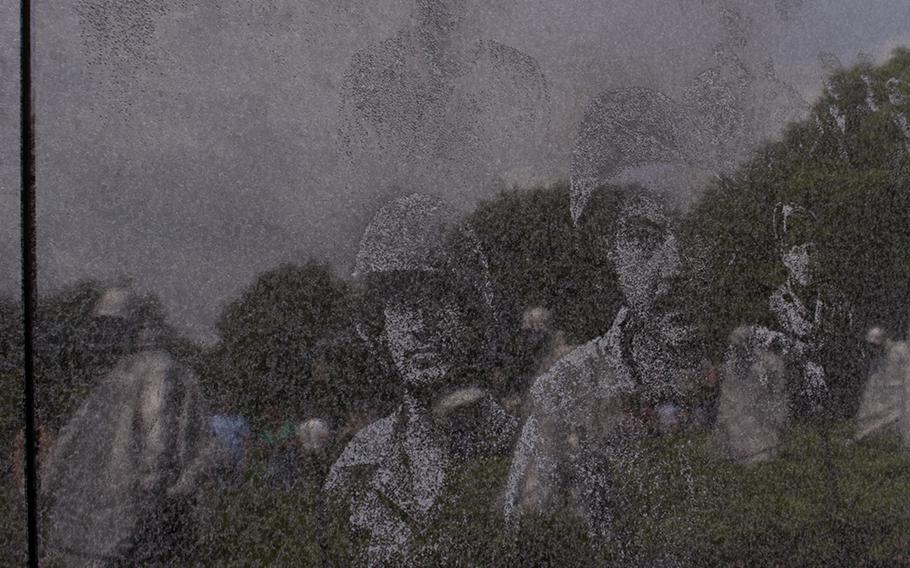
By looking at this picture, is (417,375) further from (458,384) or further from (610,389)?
(610,389)

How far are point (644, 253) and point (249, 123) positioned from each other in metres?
1.28

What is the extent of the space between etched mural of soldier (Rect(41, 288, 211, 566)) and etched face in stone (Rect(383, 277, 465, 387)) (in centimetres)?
57

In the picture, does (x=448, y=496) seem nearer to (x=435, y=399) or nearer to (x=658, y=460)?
(x=435, y=399)

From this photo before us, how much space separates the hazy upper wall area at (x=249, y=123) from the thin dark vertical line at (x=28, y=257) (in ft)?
0.08

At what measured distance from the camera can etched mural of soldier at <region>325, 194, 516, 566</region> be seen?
2.29 meters

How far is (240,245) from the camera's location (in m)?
2.21

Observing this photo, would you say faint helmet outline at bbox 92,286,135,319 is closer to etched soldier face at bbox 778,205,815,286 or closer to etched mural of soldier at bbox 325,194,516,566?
etched mural of soldier at bbox 325,194,516,566

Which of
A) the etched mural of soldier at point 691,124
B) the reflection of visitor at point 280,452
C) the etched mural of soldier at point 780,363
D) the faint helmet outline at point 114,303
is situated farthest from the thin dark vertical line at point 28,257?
the etched mural of soldier at point 780,363

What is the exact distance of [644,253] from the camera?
2.60 meters

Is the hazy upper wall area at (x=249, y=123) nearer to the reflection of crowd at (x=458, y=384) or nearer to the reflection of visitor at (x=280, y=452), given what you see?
the reflection of crowd at (x=458, y=384)

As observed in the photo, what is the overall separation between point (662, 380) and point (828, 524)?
0.76 metres

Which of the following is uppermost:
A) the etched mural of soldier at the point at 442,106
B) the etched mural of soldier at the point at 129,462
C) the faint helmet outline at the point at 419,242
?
the etched mural of soldier at the point at 442,106

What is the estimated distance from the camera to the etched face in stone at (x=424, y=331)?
7.66 ft

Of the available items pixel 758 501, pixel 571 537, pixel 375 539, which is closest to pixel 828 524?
pixel 758 501
